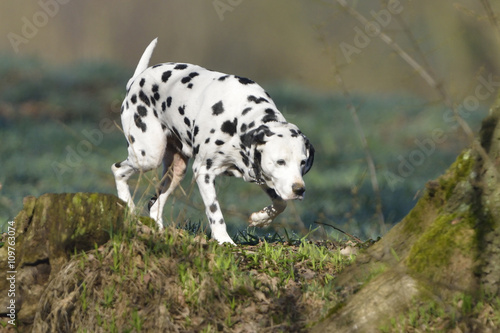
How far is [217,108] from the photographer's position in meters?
6.78

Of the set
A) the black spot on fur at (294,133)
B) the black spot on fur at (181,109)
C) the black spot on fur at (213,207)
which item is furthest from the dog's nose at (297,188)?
the black spot on fur at (181,109)

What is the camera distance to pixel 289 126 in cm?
637

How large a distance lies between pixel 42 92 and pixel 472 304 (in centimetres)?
1473

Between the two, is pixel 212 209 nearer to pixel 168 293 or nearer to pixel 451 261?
pixel 168 293

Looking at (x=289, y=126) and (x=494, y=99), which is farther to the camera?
(x=289, y=126)

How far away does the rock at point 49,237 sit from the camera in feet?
15.3

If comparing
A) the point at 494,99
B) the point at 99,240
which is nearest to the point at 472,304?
the point at 494,99

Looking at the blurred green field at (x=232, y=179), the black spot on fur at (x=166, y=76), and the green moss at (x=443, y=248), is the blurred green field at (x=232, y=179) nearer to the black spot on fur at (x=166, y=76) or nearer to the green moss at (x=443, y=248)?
the black spot on fur at (x=166, y=76)

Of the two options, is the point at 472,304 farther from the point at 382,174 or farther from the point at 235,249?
the point at 382,174

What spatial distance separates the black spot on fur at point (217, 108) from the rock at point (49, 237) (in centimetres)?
222

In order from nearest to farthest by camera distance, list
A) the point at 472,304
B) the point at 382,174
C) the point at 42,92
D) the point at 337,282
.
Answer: the point at 472,304 → the point at 337,282 → the point at 382,174 → the point at 42,92

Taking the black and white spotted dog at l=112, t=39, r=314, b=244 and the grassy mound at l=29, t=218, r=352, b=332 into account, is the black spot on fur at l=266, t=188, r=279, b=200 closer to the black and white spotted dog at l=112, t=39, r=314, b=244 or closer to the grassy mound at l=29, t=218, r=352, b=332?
the black and white spotted dog at l=112, t=39, r=314, b=244

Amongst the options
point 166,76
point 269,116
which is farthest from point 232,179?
point 269,116

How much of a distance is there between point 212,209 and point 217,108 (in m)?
0.96
